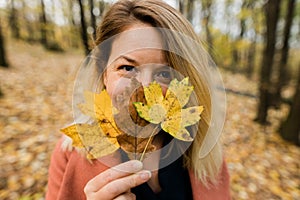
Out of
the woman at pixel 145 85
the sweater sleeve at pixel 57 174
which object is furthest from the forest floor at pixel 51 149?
the woman at pixel 145 85

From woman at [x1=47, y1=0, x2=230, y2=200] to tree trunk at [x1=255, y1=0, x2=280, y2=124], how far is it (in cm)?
328

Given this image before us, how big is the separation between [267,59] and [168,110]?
3.95m

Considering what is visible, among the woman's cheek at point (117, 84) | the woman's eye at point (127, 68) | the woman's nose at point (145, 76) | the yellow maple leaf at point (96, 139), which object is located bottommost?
the yellow maple leaf at point (96, 139)

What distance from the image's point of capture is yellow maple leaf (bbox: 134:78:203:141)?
0.42 meters

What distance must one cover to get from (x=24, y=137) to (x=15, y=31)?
14.3 meters

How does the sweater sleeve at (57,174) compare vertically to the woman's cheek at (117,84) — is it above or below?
below

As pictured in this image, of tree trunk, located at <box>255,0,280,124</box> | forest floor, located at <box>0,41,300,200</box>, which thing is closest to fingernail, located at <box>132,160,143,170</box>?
forest floor, located at <box>0,41,300,200</box>

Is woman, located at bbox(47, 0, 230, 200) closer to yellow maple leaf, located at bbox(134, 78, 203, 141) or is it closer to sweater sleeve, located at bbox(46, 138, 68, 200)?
sweater sleeve, located at bbox(46, 138, 68, 200)

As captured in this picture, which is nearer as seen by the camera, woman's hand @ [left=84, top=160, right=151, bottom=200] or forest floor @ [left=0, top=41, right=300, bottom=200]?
woman's hand @ [left=84, top=160, right=151, bottom=200]

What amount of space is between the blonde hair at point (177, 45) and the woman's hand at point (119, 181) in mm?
376

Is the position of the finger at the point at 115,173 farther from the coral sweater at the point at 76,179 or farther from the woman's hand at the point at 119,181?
the coral sweater at the point at 76,179

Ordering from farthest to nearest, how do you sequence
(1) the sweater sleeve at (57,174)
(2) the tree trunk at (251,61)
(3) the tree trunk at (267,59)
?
(2) the tree trunk at (251,61), (3) the tree trunk at (267,59), (1) the sweater sleeve at (57,174)

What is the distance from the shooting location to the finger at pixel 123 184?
48cm

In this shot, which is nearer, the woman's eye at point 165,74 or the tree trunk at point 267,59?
the woman's eye at point 165,74
